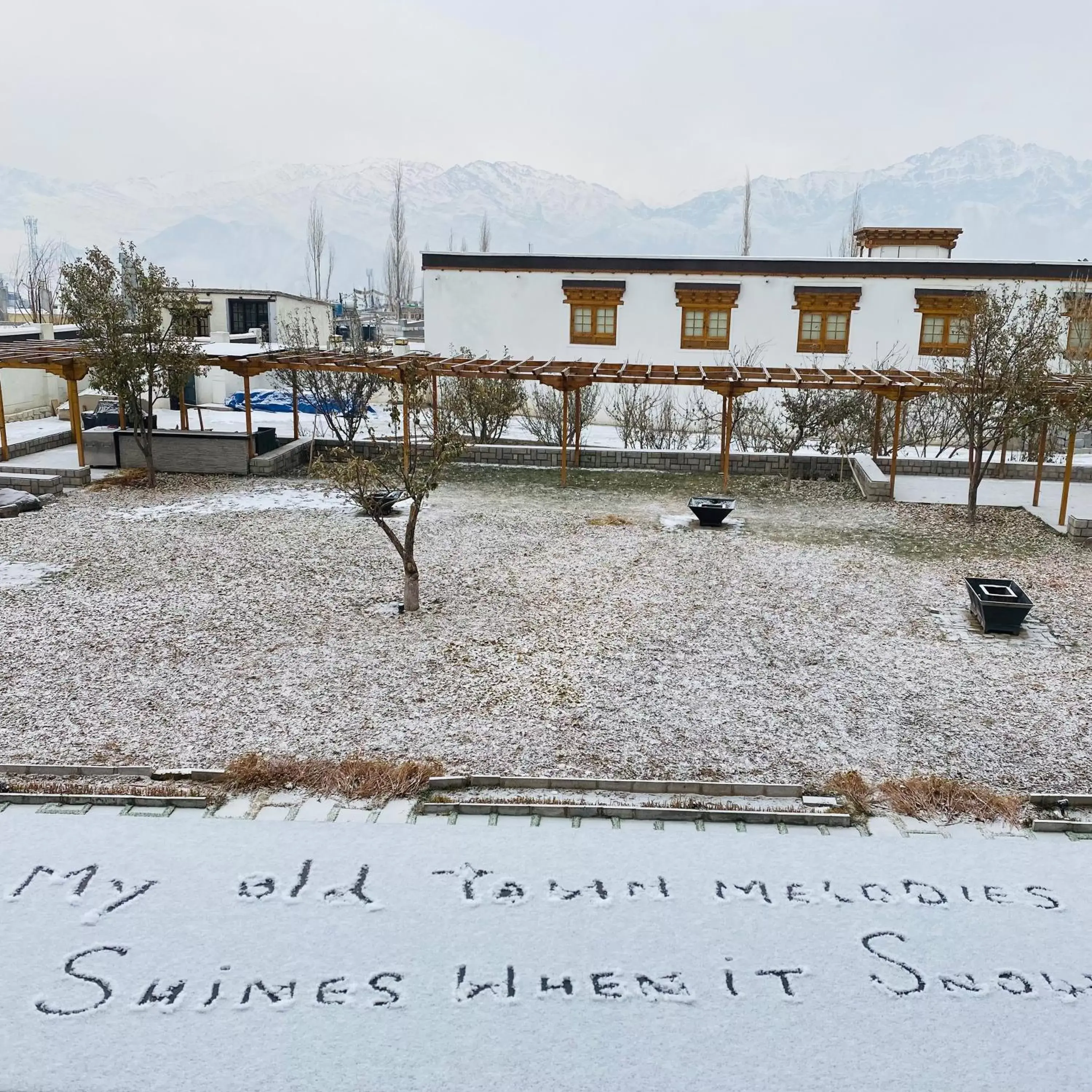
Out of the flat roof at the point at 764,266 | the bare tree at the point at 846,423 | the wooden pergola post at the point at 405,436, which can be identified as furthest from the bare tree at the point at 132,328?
the bare tree at the point at 846,423

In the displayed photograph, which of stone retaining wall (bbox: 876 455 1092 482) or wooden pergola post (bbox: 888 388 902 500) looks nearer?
wooden pergola post (bbox: 888 388 902 500)

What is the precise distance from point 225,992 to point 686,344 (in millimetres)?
24936

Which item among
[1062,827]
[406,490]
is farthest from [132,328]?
[1062,827]

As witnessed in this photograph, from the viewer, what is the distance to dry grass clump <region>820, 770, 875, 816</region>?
6105 millimetres

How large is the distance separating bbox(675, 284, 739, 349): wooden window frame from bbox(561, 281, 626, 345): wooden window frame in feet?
5.77

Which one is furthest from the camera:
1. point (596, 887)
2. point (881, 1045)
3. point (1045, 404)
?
point (1045, 404)

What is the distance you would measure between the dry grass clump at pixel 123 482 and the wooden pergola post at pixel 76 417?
56cm

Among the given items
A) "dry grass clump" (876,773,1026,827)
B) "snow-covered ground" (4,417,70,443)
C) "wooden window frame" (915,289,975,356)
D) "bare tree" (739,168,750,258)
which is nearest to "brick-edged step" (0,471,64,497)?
"snow-covered ground" (4,417,70,443)

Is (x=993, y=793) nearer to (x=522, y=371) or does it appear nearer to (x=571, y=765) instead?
(x=571, y=765)

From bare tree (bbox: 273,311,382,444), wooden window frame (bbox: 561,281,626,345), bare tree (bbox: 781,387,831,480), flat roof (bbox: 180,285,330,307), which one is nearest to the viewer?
bare tree (bbox: 781,387,831,480)

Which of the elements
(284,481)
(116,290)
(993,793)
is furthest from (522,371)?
(993,793)

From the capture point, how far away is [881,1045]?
4035 mm

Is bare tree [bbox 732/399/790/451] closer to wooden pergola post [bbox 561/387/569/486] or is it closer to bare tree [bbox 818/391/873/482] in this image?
bare tree [bbox 818/391/873/482]

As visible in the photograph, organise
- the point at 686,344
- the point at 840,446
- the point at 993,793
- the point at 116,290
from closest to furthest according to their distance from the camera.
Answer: the point at 993,793
the point at 116,290
the point at 840,446
the point at 686,344
